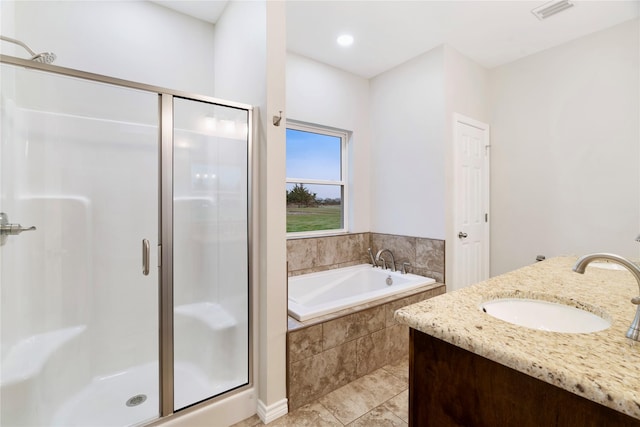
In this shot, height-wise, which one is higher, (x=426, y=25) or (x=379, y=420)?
(x=426, y=25)

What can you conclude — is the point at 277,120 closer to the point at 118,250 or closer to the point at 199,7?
the point at 199,7

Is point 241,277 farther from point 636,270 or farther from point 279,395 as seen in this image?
point 636,270

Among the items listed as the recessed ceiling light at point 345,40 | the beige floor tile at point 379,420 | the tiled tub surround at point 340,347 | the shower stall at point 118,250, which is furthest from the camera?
the recessed ceiling light at point 345,40

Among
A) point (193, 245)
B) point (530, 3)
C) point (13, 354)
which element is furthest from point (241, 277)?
point (530, 3)

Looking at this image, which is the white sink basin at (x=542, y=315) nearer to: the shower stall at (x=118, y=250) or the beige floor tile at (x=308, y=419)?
the beige floor tile at (x=308, y=419)

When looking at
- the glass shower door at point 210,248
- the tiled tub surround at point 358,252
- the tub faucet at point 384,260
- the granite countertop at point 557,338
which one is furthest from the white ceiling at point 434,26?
the granite countertop at point 557,338

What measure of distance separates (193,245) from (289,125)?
159 centimetres

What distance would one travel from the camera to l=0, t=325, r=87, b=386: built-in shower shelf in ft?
4.86

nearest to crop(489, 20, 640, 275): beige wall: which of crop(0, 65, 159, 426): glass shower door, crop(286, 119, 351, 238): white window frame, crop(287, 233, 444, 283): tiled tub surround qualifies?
crop(287, 233, 444, 283): tiled tub surround

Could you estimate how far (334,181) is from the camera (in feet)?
11.0

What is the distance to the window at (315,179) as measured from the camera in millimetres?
3051

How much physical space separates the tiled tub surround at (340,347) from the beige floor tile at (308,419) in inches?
2.0

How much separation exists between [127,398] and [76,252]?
1.00 m

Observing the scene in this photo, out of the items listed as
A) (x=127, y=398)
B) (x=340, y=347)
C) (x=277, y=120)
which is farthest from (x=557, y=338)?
(x=127, y=398)
